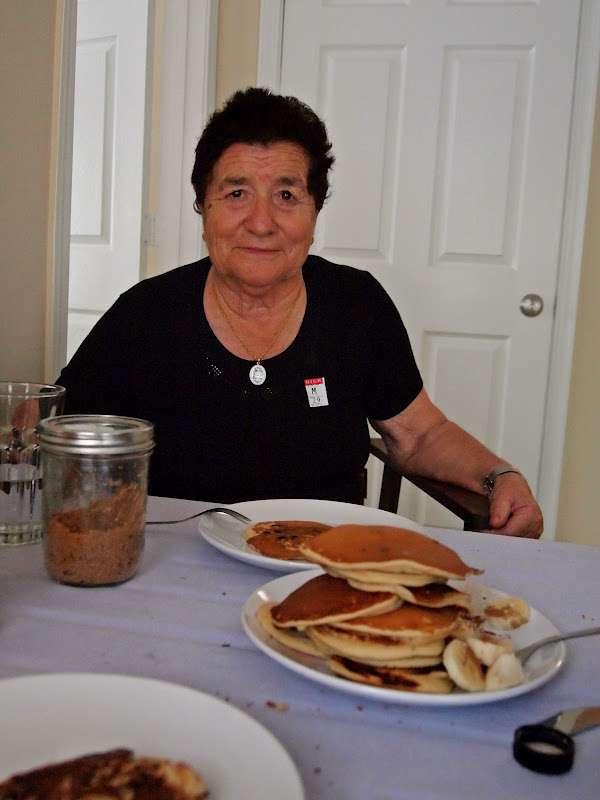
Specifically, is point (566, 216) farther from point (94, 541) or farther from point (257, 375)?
point (94, 541)

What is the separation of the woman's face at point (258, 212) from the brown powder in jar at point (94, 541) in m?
0.80

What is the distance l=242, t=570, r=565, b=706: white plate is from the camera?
0.59 metres

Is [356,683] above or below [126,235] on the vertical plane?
below

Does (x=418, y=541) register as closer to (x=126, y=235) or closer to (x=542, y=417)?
(x=542, y=417)

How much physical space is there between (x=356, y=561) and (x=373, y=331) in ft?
3.62

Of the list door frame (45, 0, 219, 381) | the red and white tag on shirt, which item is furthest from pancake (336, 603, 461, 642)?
door frame (45, 0, 219, 381)

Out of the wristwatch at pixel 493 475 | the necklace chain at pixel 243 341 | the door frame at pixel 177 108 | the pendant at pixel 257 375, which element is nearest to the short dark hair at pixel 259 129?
the necklace chain at pixel 243 341

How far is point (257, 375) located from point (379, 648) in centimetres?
95

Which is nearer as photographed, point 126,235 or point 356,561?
point 356,561

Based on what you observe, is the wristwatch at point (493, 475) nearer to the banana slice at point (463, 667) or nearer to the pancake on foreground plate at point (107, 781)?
the banana slice at point (463, 667)

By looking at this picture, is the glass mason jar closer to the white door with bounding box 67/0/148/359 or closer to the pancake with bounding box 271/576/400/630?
the pancake with bounding box 271/576/400/630

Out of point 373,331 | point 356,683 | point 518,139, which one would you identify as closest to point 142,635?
point 356,683

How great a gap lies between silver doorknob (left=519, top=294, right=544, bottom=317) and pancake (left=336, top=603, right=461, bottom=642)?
2.27m

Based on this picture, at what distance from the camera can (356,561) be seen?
0.62 m
